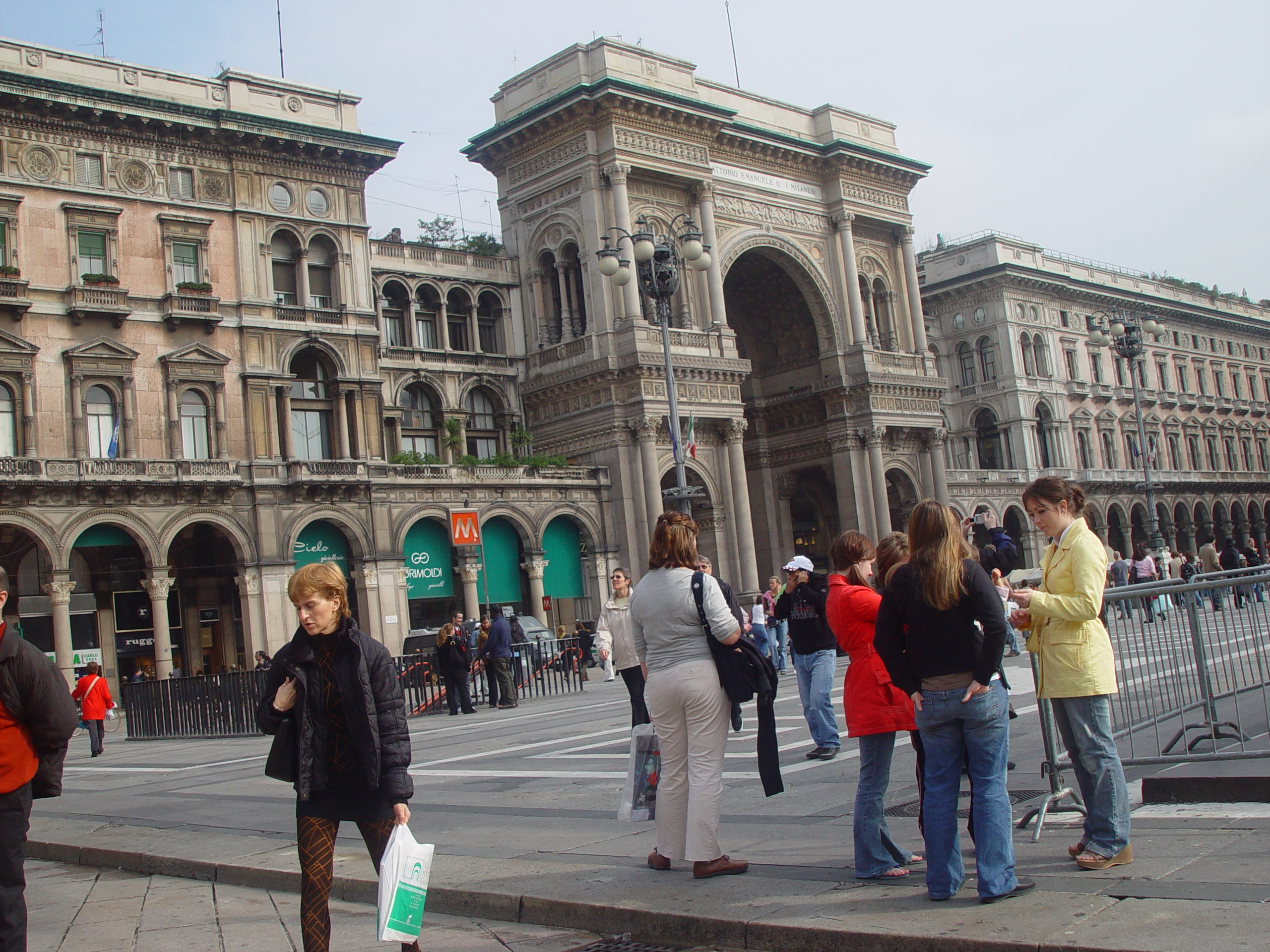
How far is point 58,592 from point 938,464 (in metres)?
36.6

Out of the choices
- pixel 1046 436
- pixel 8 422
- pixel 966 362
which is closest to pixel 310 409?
pixel 8 422

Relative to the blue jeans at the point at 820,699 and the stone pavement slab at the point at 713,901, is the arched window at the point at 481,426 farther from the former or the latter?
the stone pavement slab at the point at 713,901

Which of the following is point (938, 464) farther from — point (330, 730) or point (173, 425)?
point (330, 730)

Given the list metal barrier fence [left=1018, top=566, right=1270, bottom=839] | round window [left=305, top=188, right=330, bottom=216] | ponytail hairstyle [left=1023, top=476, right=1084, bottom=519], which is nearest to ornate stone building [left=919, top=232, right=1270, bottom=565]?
round window [left=305, top=188, right=330, bottom=216]

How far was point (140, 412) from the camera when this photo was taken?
3519cm

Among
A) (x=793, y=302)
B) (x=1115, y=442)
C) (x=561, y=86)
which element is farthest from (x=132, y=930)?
(x=1115, y=442)

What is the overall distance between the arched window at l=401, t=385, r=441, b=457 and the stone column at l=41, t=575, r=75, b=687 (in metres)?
14.2

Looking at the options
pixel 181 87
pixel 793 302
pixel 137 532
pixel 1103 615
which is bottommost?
pixel 1103 615

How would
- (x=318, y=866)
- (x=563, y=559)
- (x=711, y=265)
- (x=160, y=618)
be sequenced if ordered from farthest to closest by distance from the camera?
(x=711, y=265)
(x=563, y=559)
(x=160, y=618)
(x=318, y=866)

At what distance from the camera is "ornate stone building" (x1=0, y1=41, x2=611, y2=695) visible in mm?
33656

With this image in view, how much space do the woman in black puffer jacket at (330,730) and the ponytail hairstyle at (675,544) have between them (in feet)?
6.24

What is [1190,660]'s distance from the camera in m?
8.49

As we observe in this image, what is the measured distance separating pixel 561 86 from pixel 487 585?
730 inches

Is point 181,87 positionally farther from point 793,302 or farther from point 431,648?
point 793,302
